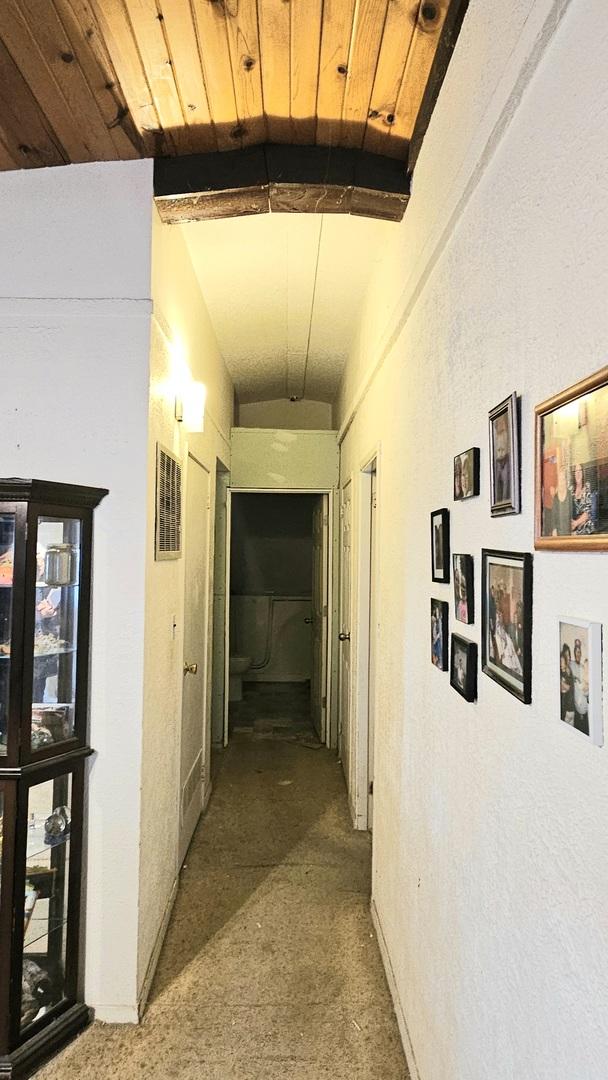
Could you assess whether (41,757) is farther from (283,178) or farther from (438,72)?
(438,72)

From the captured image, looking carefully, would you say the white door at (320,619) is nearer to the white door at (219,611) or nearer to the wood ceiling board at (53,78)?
the white door at (219,611)

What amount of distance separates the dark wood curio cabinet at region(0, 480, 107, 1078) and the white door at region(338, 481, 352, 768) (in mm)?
1932

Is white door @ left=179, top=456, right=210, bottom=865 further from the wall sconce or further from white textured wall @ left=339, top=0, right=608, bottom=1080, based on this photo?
white textured wall @ left=339, top=0, right=608, bottom=1080

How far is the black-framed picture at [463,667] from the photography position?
1251 mm

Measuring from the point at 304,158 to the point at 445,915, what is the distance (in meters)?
2.17

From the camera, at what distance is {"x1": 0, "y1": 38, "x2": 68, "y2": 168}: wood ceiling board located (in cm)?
159

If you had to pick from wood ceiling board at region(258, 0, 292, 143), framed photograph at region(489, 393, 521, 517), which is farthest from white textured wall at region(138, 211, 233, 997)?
framed photograph at region(489, 393, 521, 517)

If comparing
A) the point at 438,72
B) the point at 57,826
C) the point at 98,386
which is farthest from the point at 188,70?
the point at 57,826

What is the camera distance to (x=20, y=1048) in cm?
171

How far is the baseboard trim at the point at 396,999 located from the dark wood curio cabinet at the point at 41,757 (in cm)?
97

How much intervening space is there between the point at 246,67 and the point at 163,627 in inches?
68.3

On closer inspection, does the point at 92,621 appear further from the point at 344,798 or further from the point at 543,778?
the point at 344,798

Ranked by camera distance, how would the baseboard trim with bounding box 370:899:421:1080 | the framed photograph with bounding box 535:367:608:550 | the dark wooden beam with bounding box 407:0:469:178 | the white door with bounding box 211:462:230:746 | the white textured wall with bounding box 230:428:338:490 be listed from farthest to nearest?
the white textured wall with bounding box 230:428:338:490 → the white door with bounding box 211:462:230:746 → the baseboard trim with bounding box 370:899:421:1080 → the dark wooden beam with bounding box 407:0:469:178 → the framed photograph with bounding box 535:367:608:550

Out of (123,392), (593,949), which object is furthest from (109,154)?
(593,949)
